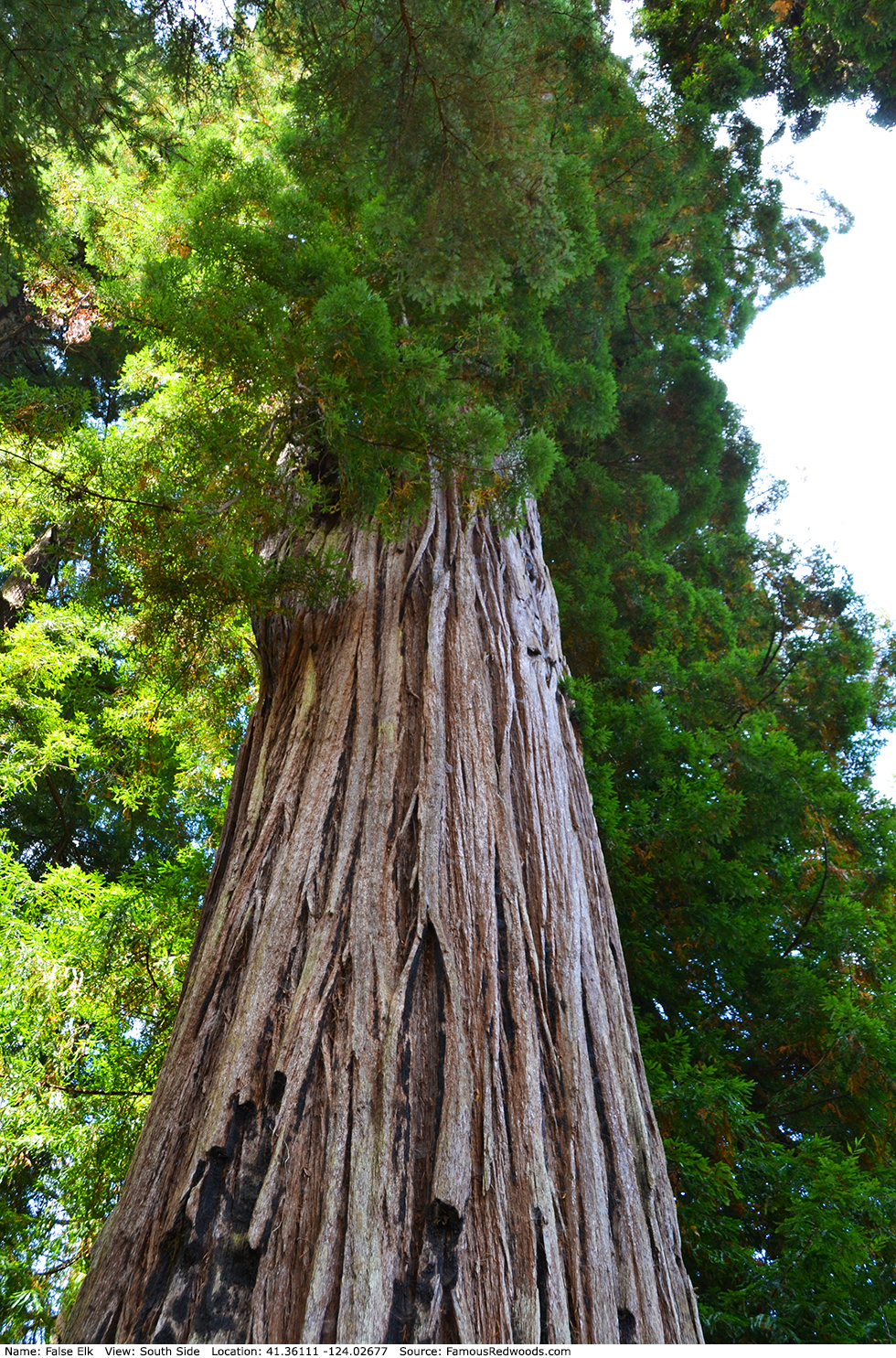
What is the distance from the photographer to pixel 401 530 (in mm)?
3227

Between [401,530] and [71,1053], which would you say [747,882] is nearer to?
[401,530]

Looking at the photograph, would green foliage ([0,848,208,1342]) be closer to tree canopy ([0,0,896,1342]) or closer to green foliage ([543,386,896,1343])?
tree canopy ([0,0,896,1342])

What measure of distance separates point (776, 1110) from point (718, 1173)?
105 centimetres

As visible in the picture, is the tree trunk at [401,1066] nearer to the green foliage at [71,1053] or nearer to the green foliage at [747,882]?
the green foliage at [747,882]

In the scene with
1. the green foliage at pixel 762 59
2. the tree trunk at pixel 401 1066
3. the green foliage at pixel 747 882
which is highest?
the green foliage at pixel 762 59

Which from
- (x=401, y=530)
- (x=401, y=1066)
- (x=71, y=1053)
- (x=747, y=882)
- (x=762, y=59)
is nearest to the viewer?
(x=401, y=1066)

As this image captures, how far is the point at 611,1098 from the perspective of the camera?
210 centimetres

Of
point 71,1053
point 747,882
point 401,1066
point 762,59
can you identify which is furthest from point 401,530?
point 762,59

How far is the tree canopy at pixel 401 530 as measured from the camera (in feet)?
10.6

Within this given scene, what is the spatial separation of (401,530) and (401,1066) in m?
1.96

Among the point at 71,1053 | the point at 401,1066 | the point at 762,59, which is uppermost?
the point at 762,59

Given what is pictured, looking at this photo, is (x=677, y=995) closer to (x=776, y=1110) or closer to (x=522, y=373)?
(x=776, y=1110)

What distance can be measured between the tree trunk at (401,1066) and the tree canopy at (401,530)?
78cm

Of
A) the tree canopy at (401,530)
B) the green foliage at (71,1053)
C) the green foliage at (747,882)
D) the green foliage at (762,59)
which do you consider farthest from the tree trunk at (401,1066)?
the green foliage at (762,59)
